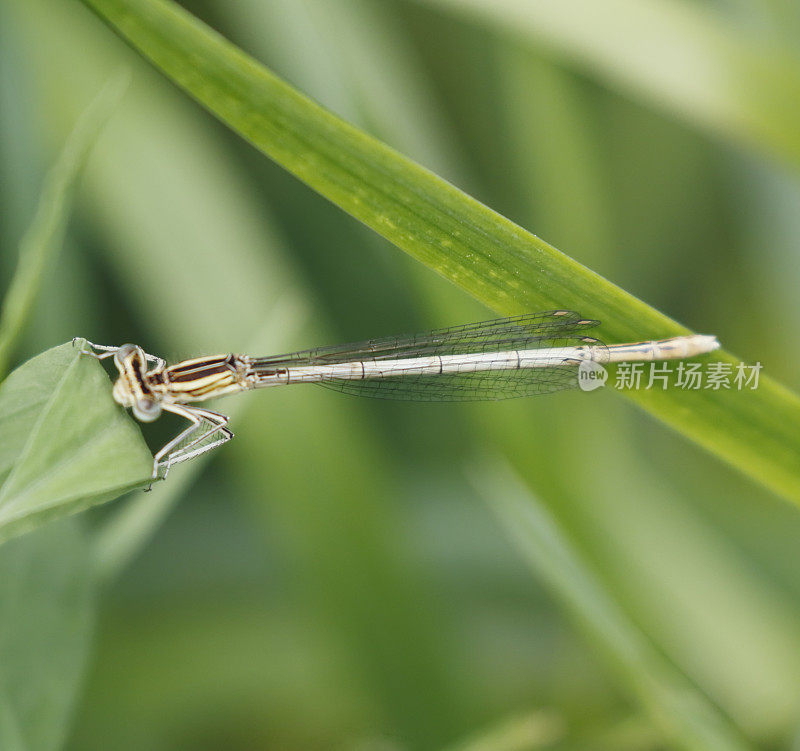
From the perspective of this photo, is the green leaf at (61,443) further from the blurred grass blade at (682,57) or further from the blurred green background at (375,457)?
the blurred grass blade at (682,57)

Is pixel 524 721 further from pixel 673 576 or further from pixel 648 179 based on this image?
pixel 648 179

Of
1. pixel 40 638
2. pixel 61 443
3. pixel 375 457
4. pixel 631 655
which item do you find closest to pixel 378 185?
pixel 61 443

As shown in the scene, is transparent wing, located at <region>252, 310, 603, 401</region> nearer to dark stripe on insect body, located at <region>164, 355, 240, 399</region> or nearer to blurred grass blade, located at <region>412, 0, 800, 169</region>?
dark stripe on insect body, located at <region>164, 355, 240, 399</region>

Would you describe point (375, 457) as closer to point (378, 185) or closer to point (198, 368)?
point (198, 368)

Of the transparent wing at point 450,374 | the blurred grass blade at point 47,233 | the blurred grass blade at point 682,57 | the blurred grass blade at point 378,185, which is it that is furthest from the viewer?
the blurred grass blade at point 682,57

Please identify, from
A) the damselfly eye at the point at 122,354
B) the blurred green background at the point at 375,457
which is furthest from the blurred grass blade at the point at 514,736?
the damselfly eye at the point at 122,354

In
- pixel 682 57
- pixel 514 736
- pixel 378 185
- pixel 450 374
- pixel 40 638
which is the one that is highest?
pixel 682 57

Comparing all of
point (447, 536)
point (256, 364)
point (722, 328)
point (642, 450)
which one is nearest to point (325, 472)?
point (256, 364)
